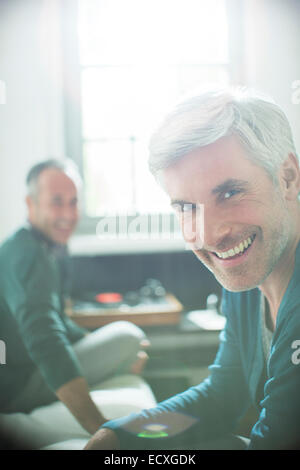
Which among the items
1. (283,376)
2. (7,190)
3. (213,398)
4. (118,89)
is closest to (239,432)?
(213,398)

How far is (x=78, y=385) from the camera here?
66 centimetres

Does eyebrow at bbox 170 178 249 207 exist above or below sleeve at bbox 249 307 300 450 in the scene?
above

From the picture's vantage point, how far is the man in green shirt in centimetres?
66

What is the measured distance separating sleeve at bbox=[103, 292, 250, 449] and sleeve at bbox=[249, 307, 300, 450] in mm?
104

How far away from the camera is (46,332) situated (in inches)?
27.1

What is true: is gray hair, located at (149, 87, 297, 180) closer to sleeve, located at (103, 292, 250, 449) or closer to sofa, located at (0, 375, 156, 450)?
sleeve, located at (103, 292, 250, 449)

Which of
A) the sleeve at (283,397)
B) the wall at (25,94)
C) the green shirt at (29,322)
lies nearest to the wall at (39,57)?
the wall at (25,94)

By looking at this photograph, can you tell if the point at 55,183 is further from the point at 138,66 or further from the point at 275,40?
the point at 275,40

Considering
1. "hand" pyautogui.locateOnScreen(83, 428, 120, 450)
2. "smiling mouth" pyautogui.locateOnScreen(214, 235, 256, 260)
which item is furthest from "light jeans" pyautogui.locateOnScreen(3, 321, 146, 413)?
"smiling mouth" pyautogui.locateOnScreen(214, 235, 256, 260)

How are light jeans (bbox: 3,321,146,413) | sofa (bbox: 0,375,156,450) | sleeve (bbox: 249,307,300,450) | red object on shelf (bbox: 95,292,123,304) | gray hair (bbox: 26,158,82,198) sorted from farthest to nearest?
1. red object on shelf (bbox: 95,292,123,304)
2. gray hair (bbox: 26,158,82,198)
3. light jeans (bbox: 3,321,146,413)
4. sofa (bbox: 0,375,156,450)
5. sleeve (bbox: 249,307,300,450)

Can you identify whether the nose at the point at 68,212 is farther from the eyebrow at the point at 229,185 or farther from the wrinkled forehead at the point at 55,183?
the eyebrow at the point at 229,185

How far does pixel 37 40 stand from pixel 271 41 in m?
0.44

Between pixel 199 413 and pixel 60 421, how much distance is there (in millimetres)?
233
